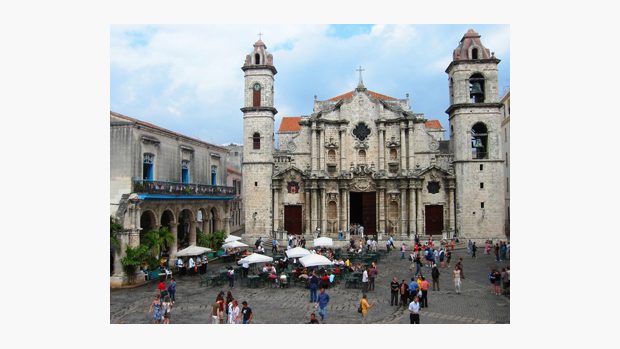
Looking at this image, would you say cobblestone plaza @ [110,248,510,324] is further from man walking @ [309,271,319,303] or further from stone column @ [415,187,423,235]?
stone column @ [415,187,423,235]

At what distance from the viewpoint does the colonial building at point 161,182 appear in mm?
19688

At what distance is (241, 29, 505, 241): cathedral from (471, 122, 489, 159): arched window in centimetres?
7

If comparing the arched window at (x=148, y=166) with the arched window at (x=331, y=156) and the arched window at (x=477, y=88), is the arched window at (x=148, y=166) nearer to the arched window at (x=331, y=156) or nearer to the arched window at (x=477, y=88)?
the arched window at (x=331, y=156)

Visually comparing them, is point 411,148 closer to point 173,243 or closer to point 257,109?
point 257,109

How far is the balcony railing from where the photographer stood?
66.3 ft

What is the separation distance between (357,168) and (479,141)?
932 centimetres

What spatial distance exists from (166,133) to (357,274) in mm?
12279

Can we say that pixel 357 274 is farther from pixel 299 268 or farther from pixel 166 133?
pixel 166 133

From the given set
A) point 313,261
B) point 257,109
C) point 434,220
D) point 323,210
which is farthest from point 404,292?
point 257,109

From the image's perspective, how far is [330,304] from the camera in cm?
1580

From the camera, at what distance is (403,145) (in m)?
34.0

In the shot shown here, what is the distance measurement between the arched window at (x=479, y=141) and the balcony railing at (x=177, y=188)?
18.1 metres

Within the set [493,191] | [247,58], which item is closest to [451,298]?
[493,191]

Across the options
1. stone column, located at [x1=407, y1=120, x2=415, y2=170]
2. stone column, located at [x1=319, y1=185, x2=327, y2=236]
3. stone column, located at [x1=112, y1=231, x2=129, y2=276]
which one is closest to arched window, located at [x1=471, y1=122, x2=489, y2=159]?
stone column, located at [x1=407, y1=120, x2=415, y2=170]
